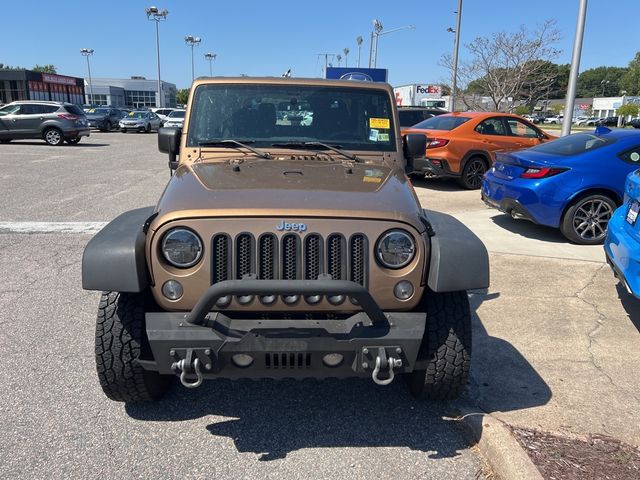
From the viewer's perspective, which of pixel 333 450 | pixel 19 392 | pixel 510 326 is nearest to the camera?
pixel 333 450

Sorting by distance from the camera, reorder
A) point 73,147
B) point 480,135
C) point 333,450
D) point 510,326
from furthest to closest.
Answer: point 73,147 → point 480,135 → point 510,326 → point 333,450

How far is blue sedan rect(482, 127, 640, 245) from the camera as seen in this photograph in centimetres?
674

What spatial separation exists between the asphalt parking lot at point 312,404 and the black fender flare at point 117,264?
0.93 m

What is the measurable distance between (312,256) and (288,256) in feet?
0.38

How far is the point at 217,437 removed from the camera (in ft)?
9.91

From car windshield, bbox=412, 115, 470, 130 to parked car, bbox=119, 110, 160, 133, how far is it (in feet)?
81.4

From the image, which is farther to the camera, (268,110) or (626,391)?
(268,110)

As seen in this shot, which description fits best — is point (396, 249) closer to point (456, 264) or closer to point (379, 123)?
point (456, 264)

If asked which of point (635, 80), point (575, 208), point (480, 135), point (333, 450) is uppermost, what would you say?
point (635, 80)

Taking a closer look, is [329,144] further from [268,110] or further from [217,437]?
[217,437]

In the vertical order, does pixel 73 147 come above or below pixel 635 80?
below

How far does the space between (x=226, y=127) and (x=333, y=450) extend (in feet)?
7.49

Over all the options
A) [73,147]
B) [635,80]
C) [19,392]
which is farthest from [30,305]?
[635,80]

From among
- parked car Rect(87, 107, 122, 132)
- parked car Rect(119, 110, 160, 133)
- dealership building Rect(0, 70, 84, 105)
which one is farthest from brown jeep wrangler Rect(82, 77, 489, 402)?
dealership building Rect(0, 70, 84, 105)
